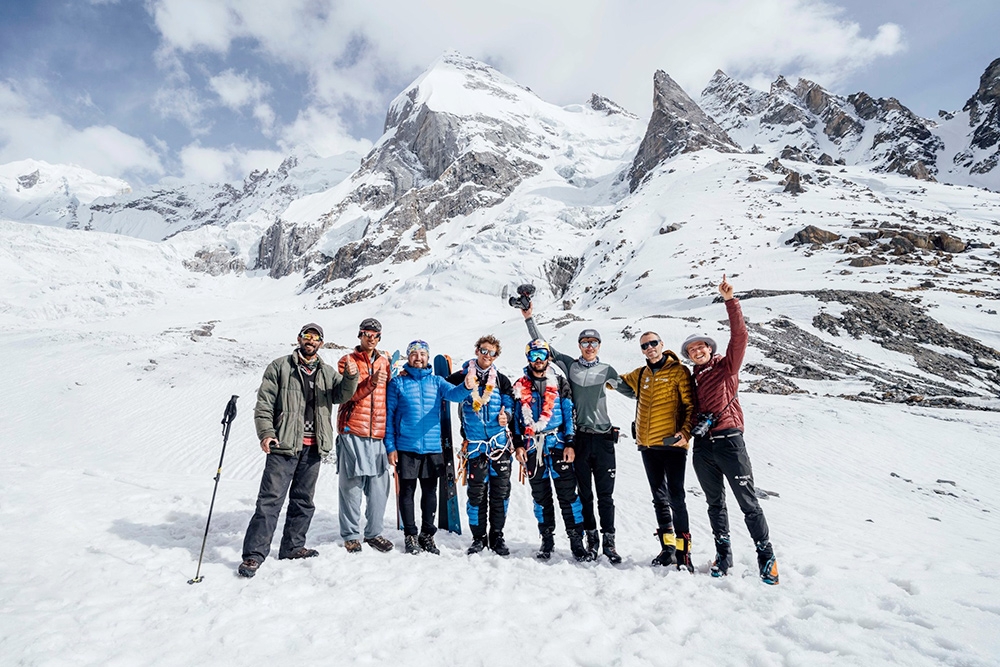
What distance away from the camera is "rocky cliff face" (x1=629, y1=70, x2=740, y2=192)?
3565 inches

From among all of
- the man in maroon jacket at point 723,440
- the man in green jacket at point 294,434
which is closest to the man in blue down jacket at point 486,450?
the man in green jacket at point 294,434

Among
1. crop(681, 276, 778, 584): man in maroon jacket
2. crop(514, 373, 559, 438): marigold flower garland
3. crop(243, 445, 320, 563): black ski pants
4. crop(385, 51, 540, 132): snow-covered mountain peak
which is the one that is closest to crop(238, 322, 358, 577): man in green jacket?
crop(243, 445, 320, 563): black ski pants

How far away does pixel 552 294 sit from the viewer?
202 feet

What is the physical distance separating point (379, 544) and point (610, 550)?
2607mm

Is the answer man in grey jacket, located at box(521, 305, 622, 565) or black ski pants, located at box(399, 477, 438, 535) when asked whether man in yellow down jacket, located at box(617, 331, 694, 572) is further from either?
black ski pants, located at box(399, 477, 438, 535)

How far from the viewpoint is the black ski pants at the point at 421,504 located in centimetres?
538

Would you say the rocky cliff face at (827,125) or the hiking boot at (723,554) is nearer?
the hiking boot at (723,554)

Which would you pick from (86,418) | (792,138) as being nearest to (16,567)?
(86,418)

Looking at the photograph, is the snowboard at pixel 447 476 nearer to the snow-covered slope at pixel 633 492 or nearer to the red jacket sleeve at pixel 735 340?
the snow-covered slope at pixel 633 492

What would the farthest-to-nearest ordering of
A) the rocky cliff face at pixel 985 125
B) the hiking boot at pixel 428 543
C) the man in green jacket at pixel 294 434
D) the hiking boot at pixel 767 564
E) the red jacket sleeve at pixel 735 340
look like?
the rocky cliff face at pixel 985 125 → the hiking boot at pixel 428 543 → the man in green jacket at pixel 294 434 → the red jacket sleeve at pixel 735 340 → the hiking boot at pixel 767 564

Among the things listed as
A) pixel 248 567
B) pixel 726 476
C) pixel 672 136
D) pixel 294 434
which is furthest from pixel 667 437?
pixel 672 136

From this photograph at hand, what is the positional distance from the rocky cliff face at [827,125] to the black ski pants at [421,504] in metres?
109

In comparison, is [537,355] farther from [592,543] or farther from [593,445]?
[592,543]

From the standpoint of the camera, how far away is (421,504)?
5473 millimetres
